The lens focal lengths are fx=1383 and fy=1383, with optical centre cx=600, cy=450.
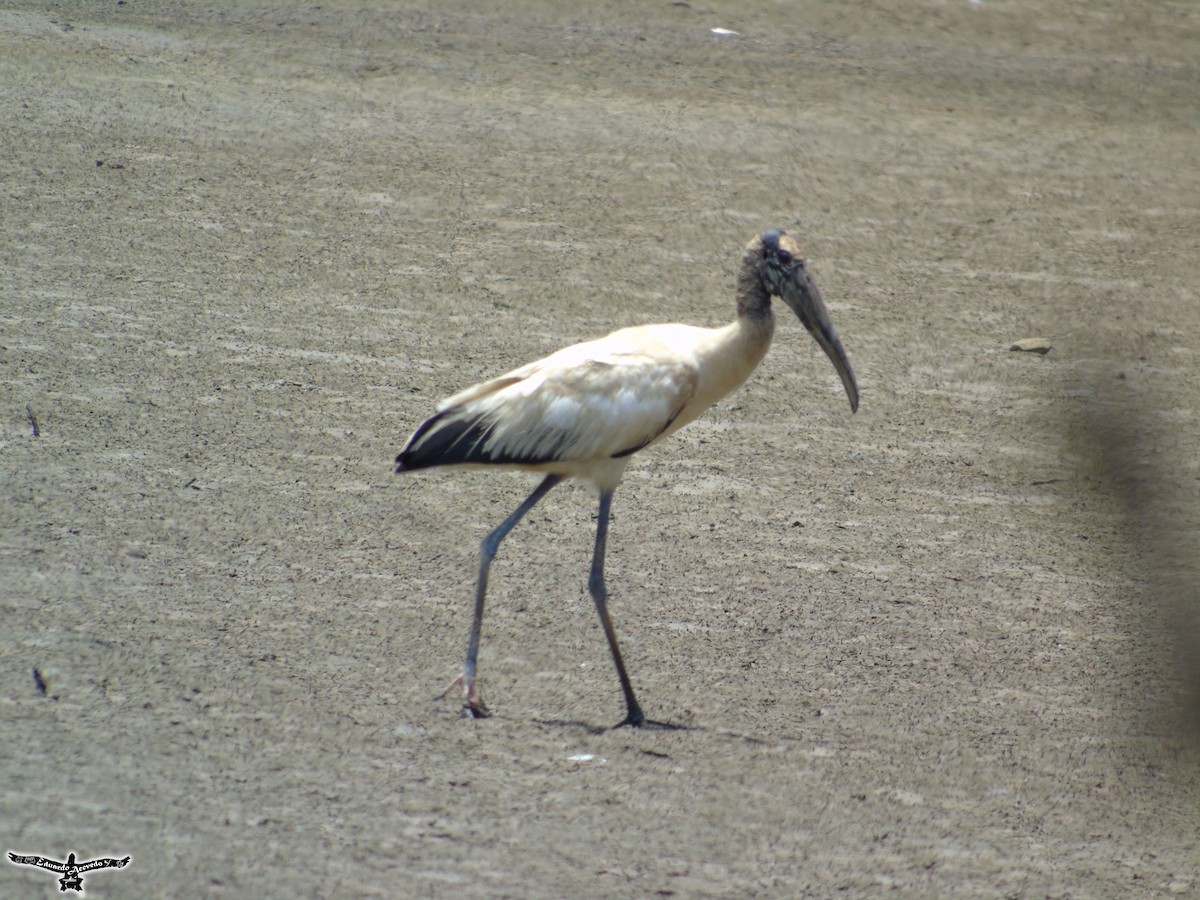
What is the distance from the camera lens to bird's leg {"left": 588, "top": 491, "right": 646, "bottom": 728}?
4.90 metres

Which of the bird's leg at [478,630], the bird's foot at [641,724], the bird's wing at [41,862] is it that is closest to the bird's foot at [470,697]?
the bird's leg at [478,630]

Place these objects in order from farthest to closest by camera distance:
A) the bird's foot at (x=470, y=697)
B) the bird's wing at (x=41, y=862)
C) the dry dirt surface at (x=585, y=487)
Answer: the bird's foot at (x=470, y=697)
the dry dirt surface at (x=585, y=487)
the bird's wing at (x=41, y=862)

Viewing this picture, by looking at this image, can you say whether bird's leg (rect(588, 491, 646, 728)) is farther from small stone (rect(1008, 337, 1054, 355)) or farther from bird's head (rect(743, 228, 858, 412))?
small stone (rect(1008, 337, 1054, 355))

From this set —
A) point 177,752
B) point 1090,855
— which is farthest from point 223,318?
point 1090,855

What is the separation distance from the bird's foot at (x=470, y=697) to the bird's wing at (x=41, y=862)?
154cm

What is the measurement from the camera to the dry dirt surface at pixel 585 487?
4043mm

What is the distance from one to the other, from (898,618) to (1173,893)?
77.7 inches

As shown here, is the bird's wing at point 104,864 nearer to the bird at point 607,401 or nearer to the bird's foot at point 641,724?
the bird at point 607,401

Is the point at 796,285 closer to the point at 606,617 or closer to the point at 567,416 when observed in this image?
the point at 567,416

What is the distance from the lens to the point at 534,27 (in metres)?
11.6

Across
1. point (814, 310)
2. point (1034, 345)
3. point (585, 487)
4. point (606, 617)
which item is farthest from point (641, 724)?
point (1034, 345)

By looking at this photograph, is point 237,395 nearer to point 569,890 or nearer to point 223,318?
point 223,318

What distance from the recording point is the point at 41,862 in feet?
11.8

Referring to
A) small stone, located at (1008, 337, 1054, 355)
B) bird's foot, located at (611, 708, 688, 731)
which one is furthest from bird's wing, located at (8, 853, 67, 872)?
small stone, located at (1008, 337, 1054, 355)
